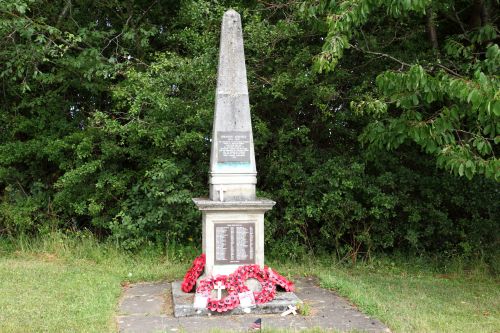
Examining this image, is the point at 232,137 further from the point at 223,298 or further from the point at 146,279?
the point at 146,279

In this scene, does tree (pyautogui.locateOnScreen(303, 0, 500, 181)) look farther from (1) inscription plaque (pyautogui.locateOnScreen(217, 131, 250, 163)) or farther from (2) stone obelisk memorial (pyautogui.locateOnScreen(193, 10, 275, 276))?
(1) inscription plaque (pyautogui.locateOnScreen(217, 131, 250, 163))

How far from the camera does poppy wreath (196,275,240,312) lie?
19.9ft

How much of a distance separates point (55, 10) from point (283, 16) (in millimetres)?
4598

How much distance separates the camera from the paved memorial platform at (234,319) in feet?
18.1

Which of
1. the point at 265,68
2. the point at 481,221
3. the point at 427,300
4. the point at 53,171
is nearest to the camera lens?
the point at 427,300

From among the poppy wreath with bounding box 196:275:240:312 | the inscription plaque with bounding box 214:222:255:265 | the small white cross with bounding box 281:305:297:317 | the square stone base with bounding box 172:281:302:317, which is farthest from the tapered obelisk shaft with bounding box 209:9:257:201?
the small white cross with bounding box 281:305:297:317

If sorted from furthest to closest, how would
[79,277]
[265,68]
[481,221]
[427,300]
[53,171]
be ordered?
[53,171], [481,221], [265,68], [79,277], [427,300]

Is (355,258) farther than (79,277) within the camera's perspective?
Yes

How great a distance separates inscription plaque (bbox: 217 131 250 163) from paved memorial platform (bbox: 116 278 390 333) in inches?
75.4

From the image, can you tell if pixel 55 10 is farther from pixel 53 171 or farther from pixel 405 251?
pixel 405 251

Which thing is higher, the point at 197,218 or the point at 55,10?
the point at 55,10

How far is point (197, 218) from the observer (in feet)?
31.5

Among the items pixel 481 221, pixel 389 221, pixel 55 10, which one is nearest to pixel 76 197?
pixel 55 10

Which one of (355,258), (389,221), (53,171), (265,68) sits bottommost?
(355,258)
